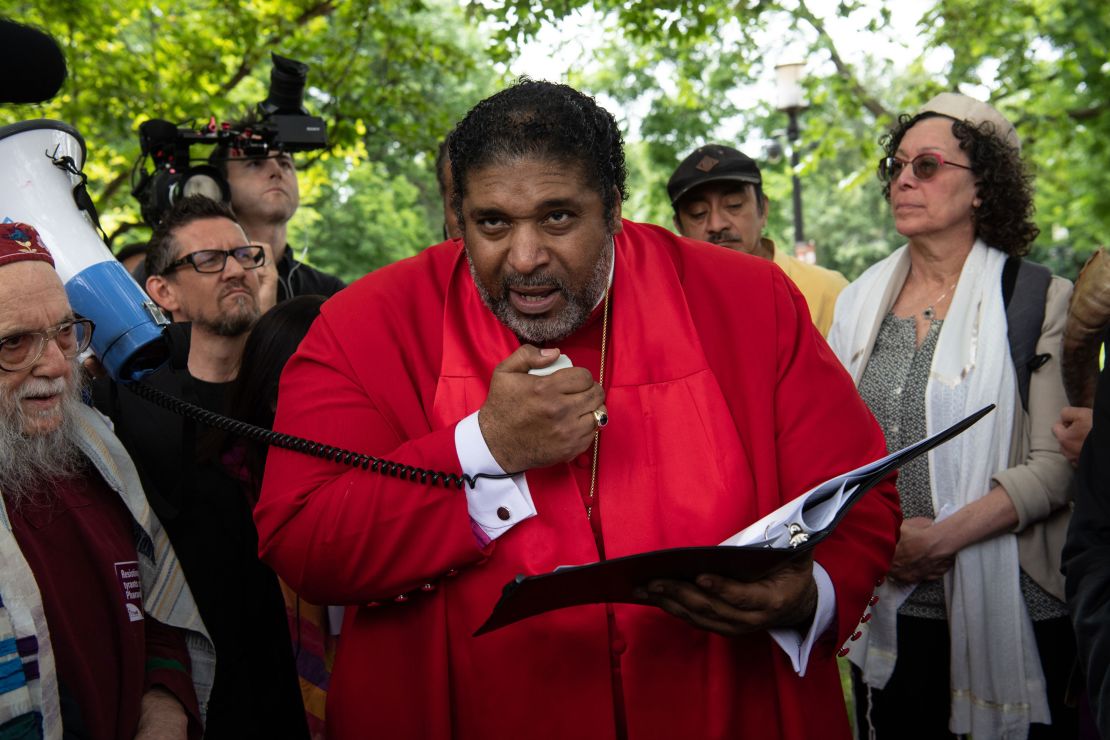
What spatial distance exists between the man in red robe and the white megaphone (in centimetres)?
55

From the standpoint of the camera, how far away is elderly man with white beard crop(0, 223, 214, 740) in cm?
223

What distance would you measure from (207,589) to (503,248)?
1.62 metres

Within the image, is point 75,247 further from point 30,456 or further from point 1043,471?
point 1043,471

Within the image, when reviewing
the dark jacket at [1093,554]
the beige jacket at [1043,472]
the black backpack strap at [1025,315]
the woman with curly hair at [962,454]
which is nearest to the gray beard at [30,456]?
the dark jacket at [1093,554]

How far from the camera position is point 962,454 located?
3678 mm

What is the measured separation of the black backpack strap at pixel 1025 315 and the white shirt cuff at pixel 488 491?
2.17 meters

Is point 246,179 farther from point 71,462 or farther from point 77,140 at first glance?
point 71,462

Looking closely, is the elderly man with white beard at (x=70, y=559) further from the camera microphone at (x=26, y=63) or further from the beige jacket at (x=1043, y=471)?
the beige jacket at (x=1043, y=471)

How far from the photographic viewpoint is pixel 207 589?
328cm

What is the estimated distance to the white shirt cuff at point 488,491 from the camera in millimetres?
2184

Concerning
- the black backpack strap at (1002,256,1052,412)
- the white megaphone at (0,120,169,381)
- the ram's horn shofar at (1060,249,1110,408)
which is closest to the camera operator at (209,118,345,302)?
the white megaphone at (0,120,169,381)

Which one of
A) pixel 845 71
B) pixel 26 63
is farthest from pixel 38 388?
pixel 845 71

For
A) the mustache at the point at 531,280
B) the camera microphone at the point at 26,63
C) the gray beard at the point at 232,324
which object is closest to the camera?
the mustache at the point at 531,280

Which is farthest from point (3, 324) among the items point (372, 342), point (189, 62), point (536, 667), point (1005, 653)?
point (189, 62)
